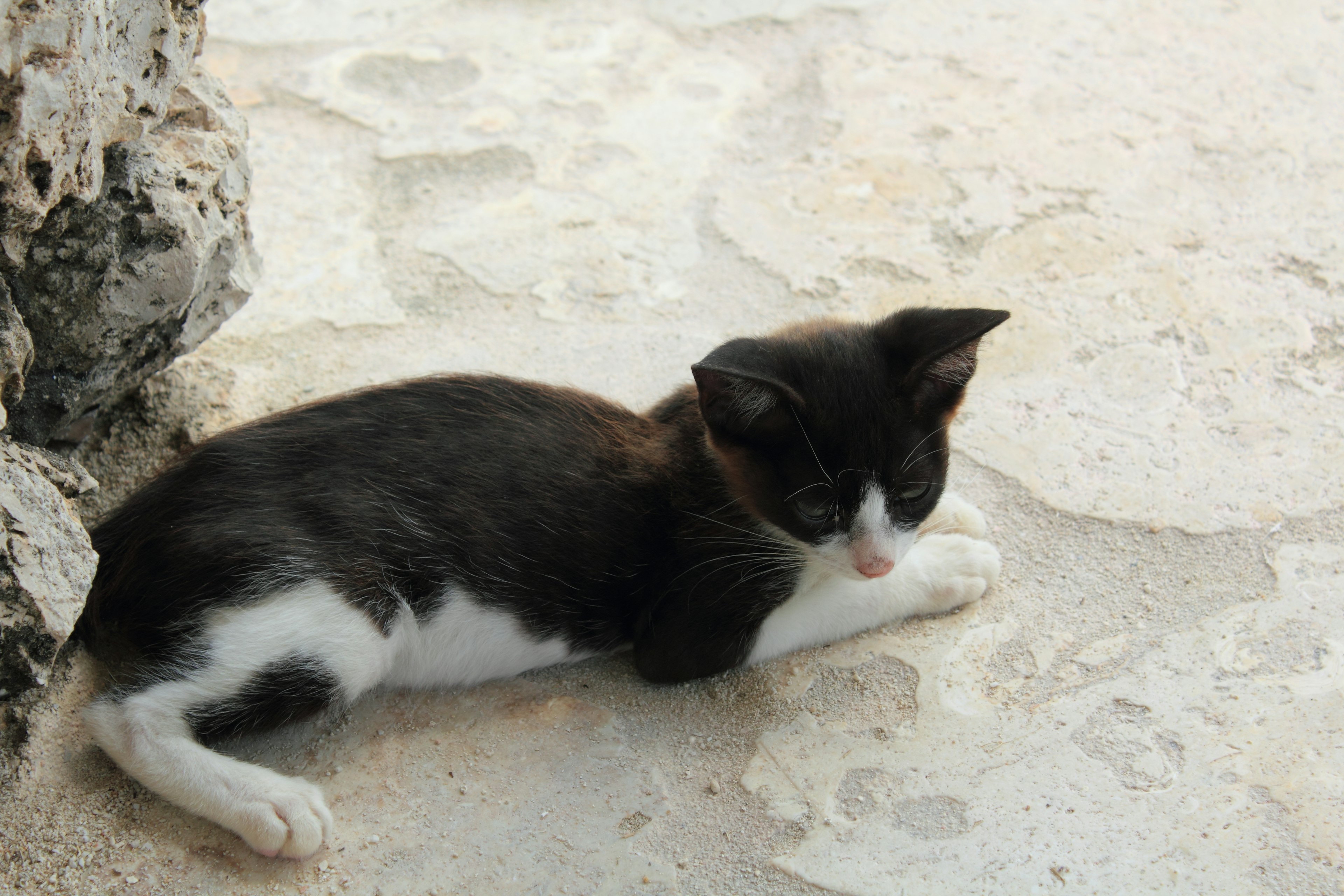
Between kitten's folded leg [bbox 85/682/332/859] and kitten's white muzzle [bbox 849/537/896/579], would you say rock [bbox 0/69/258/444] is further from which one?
kitten's white muzzle [bbox 849/537/896/579]

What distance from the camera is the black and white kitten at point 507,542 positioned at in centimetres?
193

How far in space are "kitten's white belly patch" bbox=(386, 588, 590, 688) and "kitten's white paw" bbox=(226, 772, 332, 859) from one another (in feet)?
1.09

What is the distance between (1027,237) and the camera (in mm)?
3348

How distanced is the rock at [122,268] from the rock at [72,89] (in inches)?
2.8

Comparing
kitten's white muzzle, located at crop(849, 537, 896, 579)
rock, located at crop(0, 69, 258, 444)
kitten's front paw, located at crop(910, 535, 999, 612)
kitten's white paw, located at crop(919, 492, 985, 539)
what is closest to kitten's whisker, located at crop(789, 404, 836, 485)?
kitten's white muzzle, located at crop(849, 537, 896, 579)

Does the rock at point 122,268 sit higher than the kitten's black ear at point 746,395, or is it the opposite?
the rock at point 122,268

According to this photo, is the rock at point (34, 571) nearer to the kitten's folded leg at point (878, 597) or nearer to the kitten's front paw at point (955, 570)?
the kitten's folded leg at point (878, 597)

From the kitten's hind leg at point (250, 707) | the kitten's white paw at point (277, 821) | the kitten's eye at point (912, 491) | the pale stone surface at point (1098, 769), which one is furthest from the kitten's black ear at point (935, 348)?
the kitten's white paw at point (277, 821)

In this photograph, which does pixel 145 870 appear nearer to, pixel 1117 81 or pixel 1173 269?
pixel 1173 269

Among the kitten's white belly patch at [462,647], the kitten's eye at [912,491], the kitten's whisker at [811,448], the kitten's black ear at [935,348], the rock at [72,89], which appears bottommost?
the kitten's white belly patch at [462,647]

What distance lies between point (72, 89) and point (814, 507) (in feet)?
4.60

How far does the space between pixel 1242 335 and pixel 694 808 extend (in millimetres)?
2082

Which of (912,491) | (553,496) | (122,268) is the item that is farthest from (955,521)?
(122,268)

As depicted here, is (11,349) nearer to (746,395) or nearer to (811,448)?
(746,395)
